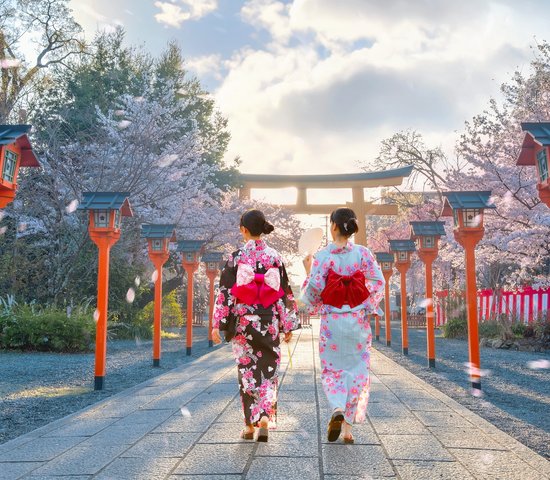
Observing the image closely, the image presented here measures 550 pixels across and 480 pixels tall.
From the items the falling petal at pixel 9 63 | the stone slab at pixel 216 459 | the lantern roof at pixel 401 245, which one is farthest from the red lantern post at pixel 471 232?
the falling petal at pixel 9 63

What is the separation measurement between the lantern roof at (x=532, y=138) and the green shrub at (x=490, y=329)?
10736 millimetres

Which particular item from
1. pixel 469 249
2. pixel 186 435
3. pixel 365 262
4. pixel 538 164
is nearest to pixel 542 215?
pixel 469 249

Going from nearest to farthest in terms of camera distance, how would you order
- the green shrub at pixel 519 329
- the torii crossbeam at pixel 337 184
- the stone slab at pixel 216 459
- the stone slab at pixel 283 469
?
the stone slab at pixel 283 469, the stone slab at pixel 216 459, the green shrub at pixel 519 329, the torii crossbeam at pixel 337 184

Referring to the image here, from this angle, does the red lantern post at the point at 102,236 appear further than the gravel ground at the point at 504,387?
Yes

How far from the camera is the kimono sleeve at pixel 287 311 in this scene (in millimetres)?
4391

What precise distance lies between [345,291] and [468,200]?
4168mm

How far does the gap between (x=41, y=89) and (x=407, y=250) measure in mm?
14877

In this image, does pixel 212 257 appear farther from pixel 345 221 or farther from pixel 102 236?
pixel 345 221

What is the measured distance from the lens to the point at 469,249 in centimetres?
745

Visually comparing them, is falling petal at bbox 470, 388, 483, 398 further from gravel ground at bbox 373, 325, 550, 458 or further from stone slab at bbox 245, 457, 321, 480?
stone slab at bbox 245, 457, 321, 480

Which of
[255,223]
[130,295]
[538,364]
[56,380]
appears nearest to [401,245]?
[538,364]

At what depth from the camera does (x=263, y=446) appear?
380 cm

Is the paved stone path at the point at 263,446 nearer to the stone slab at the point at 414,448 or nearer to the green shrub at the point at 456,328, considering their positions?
the stone slab at the point at 414,448

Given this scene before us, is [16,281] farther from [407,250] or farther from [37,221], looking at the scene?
[407,250]
